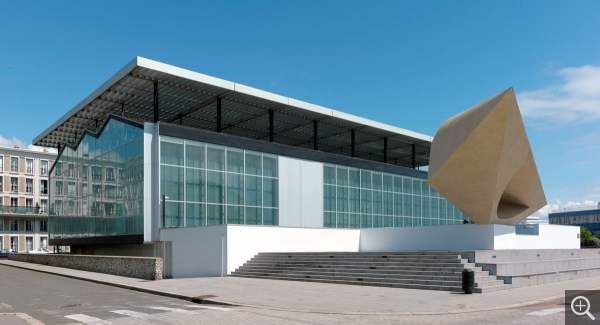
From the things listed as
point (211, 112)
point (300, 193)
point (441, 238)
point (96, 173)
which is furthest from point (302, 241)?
point (96, 173)

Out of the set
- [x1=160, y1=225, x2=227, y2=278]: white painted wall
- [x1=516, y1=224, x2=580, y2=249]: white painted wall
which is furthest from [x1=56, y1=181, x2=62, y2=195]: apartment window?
[x1=516, y1=224, x2=580, y2=249]: white painted wall

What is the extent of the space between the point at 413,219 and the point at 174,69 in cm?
2697

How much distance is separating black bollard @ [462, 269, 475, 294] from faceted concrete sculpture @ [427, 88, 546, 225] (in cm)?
774

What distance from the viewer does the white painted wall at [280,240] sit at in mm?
27453

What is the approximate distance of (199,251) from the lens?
28031 mm

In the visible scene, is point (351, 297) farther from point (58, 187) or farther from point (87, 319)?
point (58, 187)

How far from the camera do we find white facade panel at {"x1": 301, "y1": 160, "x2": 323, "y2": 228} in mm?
38703

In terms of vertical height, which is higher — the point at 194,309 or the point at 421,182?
the point at 421,182

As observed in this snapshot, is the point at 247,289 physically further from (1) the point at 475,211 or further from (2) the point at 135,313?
(1) the point at 475,211

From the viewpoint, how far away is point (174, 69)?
106 ft

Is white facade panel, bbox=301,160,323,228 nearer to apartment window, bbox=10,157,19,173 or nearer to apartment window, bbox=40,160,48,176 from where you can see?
apartment window, bbox=10,157,19,173

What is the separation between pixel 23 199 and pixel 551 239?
75.3 meters

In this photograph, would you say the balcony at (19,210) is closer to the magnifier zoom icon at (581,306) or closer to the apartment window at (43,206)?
the apartment window at (43,206)

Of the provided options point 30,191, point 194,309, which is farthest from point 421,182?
point 30,191
